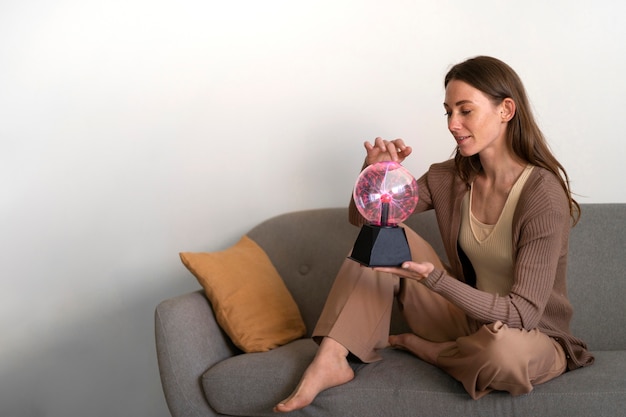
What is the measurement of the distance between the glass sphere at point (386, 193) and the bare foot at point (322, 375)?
0.41 meters

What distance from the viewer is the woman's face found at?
83.2 inches

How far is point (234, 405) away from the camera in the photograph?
2.24 metres

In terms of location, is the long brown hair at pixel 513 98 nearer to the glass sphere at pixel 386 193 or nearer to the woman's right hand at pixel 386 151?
the woman's right hand at pixel 386 151

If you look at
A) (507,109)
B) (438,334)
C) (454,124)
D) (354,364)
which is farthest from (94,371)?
(507,109)

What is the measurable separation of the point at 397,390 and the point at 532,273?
49cm

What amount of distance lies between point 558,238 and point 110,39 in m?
2.11

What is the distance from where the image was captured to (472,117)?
2.12m

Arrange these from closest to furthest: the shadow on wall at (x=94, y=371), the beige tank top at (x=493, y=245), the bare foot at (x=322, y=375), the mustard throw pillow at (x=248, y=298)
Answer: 1. the bare foot at (x=322, y=375)
2. the beige tank top at (x=493, y=245)
3. the mustard throw pillow at (x=248, y=298)
4. the shadow on wall at (x=94, y=371)

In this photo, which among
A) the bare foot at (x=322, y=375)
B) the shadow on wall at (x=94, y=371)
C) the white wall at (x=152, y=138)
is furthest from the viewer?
the shadow on wall at (x=94, y=371)

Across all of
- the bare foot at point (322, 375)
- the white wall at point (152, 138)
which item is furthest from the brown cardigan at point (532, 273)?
the white wall at point (152, 138)

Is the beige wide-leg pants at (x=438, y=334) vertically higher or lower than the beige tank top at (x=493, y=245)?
lower

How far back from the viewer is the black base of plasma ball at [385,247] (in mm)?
1939

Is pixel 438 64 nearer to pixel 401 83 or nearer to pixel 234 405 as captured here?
pixel 401 83

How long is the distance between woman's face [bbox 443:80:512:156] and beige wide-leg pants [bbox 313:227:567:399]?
0.39m
